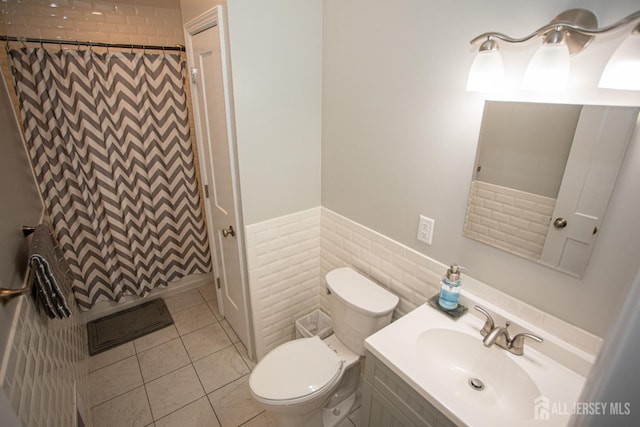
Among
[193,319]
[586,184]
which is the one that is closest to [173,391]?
[193,319]

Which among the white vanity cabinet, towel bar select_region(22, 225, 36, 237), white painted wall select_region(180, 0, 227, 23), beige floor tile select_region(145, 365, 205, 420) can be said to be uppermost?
white painted wall select_region(180, 0, 227, 23)

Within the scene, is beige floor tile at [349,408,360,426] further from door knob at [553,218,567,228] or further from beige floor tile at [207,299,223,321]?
door knob at [553,218,567,228]

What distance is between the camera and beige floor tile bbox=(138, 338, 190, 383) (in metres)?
2.04

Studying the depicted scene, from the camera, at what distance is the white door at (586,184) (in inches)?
33.2

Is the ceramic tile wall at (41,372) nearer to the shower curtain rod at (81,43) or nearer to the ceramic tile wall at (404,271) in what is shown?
the ceramic tile wall at (404,271)

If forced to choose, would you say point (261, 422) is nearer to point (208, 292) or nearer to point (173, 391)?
point (173, 391)

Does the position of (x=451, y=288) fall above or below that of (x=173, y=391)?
above

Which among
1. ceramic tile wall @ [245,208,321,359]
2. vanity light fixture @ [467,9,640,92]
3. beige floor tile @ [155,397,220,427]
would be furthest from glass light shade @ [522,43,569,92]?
beige floor tile @ [155,397,220,427]

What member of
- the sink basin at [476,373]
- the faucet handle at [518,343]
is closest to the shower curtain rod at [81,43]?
the sink basin at [476,373]

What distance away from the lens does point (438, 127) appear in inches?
49.6

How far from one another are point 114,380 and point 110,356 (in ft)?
0.77

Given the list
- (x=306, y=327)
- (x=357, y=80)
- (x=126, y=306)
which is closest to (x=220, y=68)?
(x=357, y=80)

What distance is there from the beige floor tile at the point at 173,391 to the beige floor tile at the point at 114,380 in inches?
4.8

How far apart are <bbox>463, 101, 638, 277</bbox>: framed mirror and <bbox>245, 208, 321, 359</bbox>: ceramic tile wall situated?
1051 millimetres
